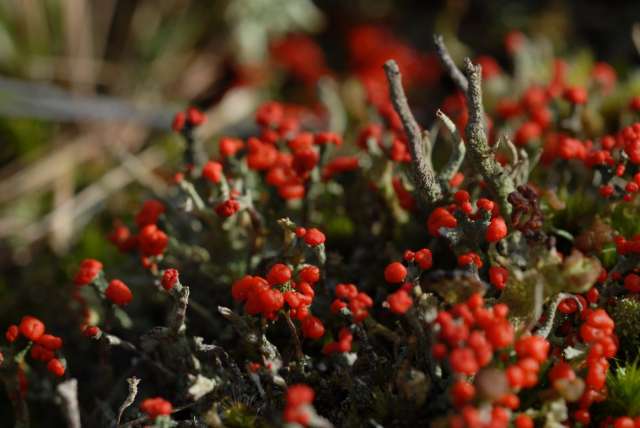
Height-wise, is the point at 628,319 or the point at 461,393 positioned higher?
the point at 461,393

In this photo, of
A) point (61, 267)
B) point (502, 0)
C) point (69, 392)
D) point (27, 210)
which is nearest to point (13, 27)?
point (27, 210)

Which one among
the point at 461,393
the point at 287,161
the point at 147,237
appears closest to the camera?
the point at 461,393

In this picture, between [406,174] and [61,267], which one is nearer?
[406,174]

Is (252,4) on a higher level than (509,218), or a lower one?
lower

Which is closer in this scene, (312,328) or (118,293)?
(312,328)

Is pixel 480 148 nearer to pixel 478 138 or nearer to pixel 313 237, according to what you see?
pixel 478 138

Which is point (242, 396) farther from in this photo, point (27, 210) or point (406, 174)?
point (27, 210)

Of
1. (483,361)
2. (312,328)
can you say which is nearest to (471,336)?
(483,361)
